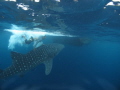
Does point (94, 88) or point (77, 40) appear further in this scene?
point (77, 40)

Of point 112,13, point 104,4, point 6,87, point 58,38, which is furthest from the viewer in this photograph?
point 58,38

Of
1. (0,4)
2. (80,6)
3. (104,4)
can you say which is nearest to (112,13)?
(104,4)

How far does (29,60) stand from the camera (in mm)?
8625

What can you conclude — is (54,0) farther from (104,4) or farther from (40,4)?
(104,4)

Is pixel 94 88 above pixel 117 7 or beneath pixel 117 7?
beneath

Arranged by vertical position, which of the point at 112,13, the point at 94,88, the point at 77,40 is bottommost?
the point at 94,88

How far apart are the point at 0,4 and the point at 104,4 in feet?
32.1

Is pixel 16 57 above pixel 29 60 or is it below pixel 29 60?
above

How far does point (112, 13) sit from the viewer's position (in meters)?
Result: 12.2

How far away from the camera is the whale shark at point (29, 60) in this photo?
25.5 feet

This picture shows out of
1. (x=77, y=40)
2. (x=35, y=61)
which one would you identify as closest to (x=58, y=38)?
(x=77, y=40)

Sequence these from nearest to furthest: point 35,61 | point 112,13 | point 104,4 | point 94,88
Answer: point 35,61
point 104,4
point 112,13
point 94,88

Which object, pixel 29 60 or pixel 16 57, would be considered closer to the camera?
pixel 16 57

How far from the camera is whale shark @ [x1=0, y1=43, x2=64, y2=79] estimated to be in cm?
777
